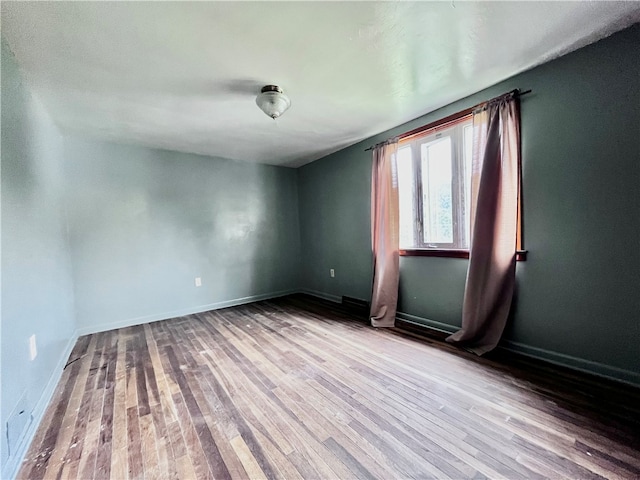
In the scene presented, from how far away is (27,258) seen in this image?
153 cm

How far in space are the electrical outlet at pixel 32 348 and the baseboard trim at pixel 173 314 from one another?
1.54 meters

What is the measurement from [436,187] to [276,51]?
183 centimetres

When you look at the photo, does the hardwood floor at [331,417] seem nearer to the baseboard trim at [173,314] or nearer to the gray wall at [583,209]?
the gray wall at [583,209]

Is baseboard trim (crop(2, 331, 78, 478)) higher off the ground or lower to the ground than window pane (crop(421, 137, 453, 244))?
lower

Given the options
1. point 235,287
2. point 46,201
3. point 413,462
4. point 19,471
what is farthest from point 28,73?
point 413,462

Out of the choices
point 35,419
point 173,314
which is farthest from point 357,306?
point 35,419

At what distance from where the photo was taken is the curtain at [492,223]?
1.92m

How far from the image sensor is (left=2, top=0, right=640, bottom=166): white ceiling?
1.27 metres

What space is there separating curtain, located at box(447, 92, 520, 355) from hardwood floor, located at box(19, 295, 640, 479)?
0.29 meters

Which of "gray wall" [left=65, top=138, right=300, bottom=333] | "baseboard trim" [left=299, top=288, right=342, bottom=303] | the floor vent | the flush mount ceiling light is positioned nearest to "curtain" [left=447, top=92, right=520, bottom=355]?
the floor vent

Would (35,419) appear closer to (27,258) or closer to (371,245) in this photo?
(27,258)

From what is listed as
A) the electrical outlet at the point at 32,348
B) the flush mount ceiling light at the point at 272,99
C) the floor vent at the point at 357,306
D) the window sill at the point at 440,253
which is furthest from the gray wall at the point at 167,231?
the window sill at the point at 440,253

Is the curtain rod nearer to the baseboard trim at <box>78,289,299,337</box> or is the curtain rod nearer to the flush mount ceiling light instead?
the flush mount ceiling light

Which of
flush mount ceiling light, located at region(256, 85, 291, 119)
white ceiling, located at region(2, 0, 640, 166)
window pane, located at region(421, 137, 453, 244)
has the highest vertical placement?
white ceiling, located at region(2, 0, 640, 166)
